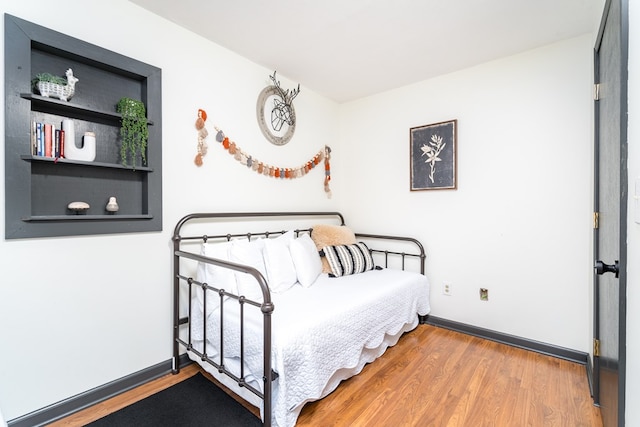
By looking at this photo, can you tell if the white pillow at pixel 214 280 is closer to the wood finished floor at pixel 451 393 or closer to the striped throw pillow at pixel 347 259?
the wood finished floor at pixel 451 393

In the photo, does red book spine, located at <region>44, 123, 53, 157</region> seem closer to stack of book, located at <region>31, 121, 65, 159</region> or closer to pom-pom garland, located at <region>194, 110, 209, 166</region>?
stack of book, located at <region>31, 121, 65, 159</region>

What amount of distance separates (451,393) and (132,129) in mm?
2352

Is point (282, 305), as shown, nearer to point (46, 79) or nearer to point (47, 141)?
point (47, 141)

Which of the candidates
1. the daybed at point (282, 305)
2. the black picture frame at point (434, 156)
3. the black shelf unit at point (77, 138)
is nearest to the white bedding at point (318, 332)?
the daybed at point (282, 305)

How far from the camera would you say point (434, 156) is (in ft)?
8.60

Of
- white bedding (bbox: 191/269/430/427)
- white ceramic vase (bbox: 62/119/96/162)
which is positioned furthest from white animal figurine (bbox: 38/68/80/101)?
white bedding (bbox: 191/269/430/427)

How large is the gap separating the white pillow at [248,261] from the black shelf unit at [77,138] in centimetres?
49

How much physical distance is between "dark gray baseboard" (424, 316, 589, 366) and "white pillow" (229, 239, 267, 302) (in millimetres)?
1660

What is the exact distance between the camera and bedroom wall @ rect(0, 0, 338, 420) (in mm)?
1392

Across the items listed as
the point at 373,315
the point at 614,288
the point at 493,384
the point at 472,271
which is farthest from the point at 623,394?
the point at 472,271

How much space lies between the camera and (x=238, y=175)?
230cm

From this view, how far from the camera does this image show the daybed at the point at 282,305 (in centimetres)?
140

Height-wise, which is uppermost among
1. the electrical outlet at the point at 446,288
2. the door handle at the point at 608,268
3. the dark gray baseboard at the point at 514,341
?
the door handle at the point at 608,268
